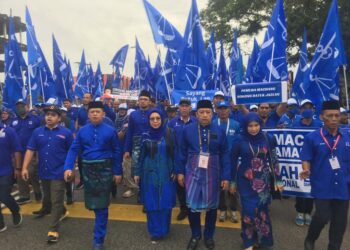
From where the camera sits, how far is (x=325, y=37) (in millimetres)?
6352

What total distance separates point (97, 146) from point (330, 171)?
2.76 metres

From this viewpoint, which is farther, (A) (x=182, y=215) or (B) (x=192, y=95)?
(B) (x=192, y=95)

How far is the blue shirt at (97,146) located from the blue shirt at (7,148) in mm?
1406

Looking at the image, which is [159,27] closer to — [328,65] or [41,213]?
[328,65]

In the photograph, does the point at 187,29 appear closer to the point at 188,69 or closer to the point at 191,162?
the point at 188,69

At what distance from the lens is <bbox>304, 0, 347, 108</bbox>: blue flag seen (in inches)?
244

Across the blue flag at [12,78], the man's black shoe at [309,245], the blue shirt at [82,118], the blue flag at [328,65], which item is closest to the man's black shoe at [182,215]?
the man's black shoe at [309,245]

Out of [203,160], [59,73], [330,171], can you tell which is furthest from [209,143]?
[59,73]

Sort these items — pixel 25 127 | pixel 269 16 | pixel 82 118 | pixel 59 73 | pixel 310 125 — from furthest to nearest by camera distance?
pixel 269 16 → pixel 59 73 → pixel 82 118 → pixel 25 127 → pixel 310 125

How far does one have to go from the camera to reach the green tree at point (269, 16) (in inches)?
822

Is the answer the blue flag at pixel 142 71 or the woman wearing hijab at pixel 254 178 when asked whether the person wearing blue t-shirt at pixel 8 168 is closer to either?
the woman wearing hijab at pixel 254 178

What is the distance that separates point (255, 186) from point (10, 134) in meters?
3.77

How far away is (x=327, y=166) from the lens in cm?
409

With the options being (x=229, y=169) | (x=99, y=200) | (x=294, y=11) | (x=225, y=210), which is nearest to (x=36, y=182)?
(x=99, y=200)
